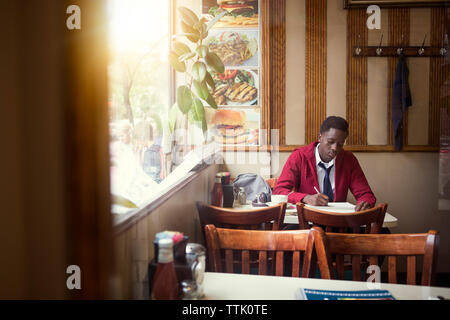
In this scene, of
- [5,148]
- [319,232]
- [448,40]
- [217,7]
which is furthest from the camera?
[217,7]

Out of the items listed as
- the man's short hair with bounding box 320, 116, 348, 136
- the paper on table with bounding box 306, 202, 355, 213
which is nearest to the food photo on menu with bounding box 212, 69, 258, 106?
the man's short hair with bounding box 320, 116, 348, 136

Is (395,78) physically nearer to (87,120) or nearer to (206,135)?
(206,135)

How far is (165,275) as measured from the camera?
633mm

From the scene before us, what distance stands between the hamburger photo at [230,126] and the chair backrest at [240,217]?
9.8 inches

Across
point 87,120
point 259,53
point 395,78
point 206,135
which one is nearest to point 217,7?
point 259,53

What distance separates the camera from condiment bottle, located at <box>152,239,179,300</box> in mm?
629

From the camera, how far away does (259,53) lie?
1128 millimetres

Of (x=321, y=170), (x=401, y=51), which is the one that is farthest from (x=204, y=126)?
(x=401, y=51)

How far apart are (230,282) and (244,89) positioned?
66cm

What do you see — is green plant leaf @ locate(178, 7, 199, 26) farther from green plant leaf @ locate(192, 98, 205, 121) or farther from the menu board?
green plant leaf @ locate(192, 98, 205, 121)

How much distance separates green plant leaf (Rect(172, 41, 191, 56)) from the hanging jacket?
0.74 meters

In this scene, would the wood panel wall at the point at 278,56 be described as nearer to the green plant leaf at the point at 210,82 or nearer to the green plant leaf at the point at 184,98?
the green plant leaf at the point at 210,82

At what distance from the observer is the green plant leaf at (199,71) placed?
1.20 metres

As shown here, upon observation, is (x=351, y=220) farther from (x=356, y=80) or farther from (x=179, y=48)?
(x=179, y=48)
